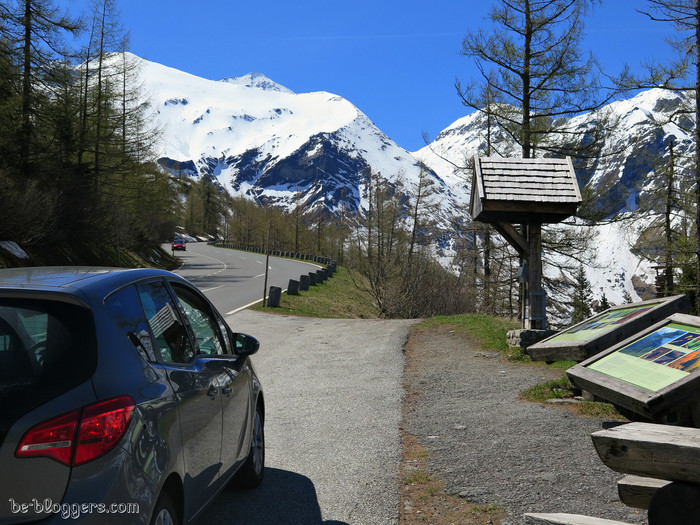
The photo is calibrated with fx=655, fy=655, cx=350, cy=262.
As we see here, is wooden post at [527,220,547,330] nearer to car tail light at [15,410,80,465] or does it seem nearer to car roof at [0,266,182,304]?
car roof at [0,266,182,304]

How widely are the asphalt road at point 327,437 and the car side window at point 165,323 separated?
134cm

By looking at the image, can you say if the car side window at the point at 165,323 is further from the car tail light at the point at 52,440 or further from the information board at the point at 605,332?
the information board at the point at 605,332

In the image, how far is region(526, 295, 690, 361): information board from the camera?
513 centimetres

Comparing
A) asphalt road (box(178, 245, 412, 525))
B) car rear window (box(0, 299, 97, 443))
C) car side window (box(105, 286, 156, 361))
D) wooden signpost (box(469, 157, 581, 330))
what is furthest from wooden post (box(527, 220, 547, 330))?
car rear window (box(0, 299, 97, 443))

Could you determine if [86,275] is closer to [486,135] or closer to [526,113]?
[526,113]

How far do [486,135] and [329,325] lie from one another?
17734 millimetres

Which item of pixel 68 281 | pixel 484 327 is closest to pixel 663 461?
pixel 68 281

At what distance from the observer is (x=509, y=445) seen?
5906 mm

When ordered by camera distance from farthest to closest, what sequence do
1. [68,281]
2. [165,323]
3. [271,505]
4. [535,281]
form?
[535,281] < [271,505] < [165,323] < [68,281]

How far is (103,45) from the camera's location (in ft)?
116

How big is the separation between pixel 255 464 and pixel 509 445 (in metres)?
2.38

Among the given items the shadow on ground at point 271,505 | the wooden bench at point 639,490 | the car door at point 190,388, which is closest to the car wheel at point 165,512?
the car door at point 190,388

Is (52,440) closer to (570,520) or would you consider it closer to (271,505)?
(271,505)

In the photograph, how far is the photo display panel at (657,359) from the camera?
150 inches
